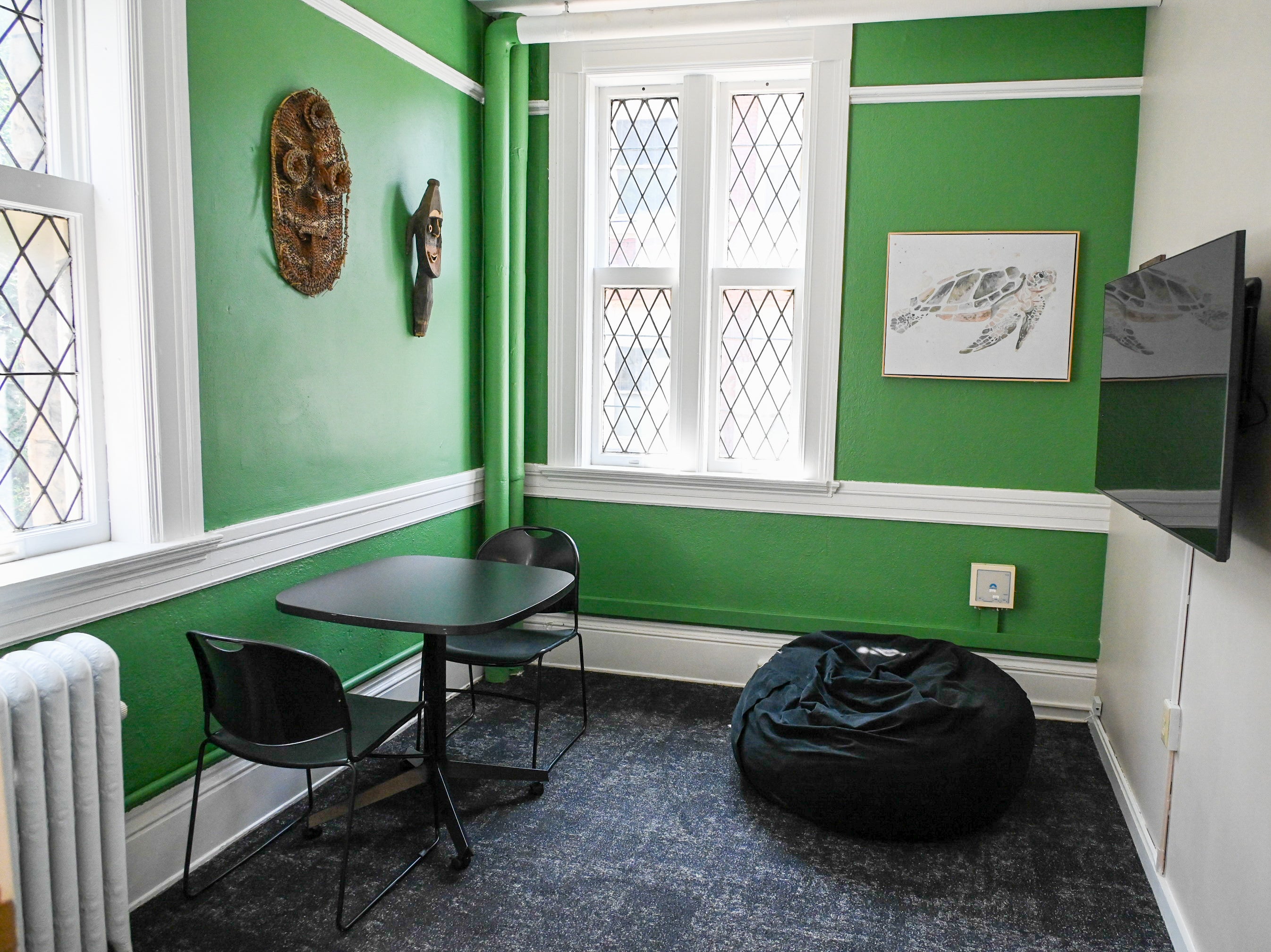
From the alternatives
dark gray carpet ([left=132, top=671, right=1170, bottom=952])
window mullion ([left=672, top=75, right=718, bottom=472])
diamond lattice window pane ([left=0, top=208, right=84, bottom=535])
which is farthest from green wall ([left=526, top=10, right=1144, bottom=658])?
diamond lattice window pane ([left=0, top=208, right=84, bottom=535])

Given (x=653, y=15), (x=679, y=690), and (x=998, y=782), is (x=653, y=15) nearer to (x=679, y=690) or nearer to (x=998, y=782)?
(x=679, y=690)

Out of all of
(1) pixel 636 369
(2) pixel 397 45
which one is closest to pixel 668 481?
(1) pixel 636 369

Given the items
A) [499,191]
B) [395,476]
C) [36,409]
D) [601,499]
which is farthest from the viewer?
[601,499]

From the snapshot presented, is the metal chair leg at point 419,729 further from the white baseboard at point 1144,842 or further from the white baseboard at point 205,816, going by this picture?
the white baseboard at point 1144,842

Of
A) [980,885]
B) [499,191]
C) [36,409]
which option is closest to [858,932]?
[980,885]

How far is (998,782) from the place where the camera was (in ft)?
9.20

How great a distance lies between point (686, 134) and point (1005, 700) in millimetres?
2643

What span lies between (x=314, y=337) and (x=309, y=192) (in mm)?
457

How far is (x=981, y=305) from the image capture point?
12.1 ft

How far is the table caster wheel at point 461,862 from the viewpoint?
255cm

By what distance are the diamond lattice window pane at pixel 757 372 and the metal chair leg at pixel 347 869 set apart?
2163 millimetres

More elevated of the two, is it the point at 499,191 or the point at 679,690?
the point at 499,191

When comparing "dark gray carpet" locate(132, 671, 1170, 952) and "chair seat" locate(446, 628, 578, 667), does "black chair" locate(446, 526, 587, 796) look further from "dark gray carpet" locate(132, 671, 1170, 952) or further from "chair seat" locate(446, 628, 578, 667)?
"dark gray carpet" locate(132, 671, 1170, 952)

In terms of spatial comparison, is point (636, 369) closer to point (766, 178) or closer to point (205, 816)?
point (766, 178)
